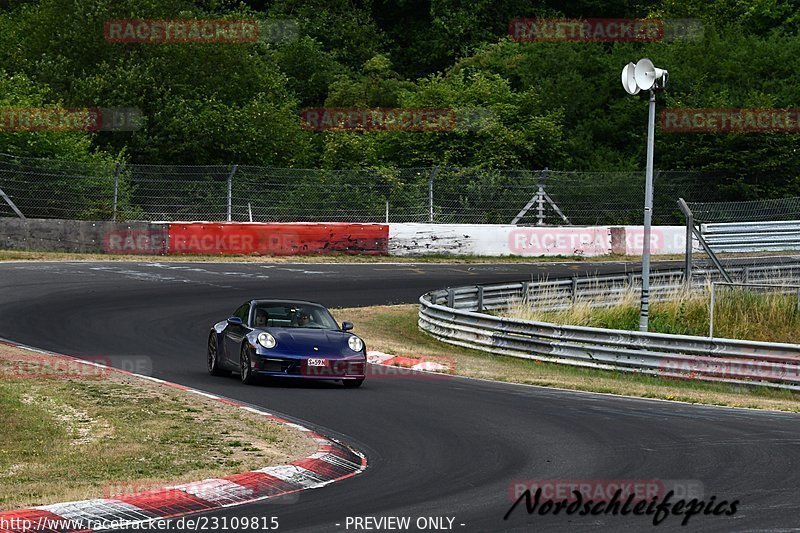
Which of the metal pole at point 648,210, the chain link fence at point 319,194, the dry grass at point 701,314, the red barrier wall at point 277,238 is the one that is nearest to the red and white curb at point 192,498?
the metal pole at point 648,210

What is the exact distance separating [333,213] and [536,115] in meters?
16.2

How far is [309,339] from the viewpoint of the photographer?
16547mm

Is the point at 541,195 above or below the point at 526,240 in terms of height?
above

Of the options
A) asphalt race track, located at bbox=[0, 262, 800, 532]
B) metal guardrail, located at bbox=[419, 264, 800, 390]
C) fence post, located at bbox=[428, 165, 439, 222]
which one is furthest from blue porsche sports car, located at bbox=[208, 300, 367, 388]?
fence post, located at bbox=[428, 165, 439, 222]

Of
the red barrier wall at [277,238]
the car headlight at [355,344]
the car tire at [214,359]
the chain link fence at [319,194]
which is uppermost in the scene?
the chain link fence at [319,194]

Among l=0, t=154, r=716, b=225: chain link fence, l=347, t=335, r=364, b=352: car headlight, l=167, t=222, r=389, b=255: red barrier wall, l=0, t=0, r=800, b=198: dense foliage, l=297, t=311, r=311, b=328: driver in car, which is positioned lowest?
l=347, t=335, r=364, b=352: car headlight

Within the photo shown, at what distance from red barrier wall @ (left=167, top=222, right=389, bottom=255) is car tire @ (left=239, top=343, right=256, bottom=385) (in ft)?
57.2

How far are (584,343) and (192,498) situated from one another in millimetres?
12685

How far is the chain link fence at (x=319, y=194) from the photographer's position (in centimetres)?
3334

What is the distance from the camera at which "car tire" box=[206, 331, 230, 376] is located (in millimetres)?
17625

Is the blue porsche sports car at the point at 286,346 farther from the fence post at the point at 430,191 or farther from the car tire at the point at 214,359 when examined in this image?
the fence post at the point at 430,191

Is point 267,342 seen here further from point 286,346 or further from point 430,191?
point 430,191

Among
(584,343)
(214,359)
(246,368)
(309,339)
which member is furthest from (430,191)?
(246,368)

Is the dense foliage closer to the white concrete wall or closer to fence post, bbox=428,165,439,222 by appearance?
the white concrete wall
